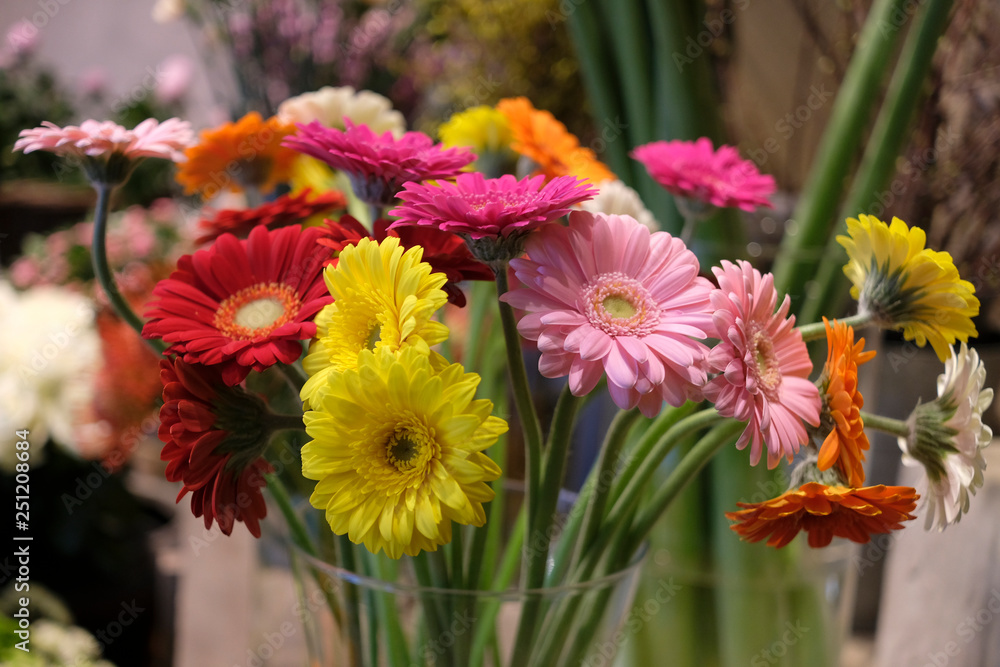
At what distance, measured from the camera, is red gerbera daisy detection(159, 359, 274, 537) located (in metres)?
0.17

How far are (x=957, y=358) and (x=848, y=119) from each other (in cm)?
19

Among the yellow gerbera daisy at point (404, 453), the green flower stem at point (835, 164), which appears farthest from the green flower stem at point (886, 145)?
the yellow gerbera daisy at point (404, 453)

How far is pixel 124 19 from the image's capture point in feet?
3.75

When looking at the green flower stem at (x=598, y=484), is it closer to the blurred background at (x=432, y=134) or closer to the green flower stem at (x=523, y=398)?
the green flower stem at (x=523, y=398)

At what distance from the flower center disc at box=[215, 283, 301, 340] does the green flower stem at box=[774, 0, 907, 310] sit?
0.22m

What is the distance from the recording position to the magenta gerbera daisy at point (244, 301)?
0.54 feet

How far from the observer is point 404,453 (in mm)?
164

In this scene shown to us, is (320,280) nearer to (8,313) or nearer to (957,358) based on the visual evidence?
(957,358)

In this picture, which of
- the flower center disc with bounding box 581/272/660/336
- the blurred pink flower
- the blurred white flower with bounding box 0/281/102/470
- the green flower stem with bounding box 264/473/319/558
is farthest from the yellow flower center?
the blurred pink flower

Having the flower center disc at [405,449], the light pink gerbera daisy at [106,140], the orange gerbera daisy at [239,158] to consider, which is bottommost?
the flower center disc at [405,449]

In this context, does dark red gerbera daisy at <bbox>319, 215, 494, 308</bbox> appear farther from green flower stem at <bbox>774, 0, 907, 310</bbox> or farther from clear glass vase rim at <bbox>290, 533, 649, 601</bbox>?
green flower stem at <bbox>774, 0, 907, 310</bbox>

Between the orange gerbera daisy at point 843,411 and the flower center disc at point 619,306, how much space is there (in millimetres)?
38

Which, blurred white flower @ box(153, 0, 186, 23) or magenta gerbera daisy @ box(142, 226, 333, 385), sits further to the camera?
blurred white flower @ box(153, 0, 186, 23)

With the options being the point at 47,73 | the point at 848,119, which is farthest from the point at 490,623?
the point at 47,73
